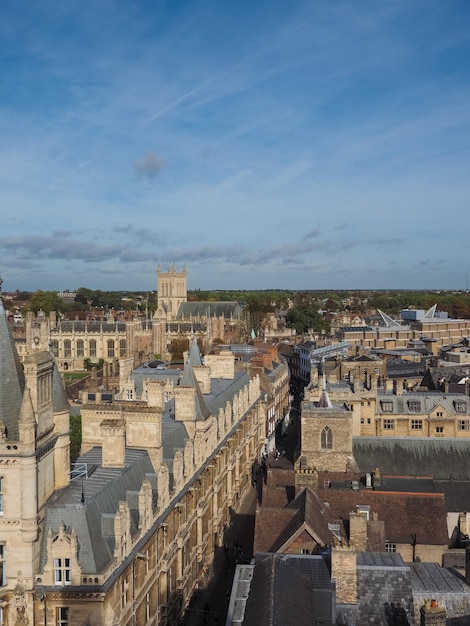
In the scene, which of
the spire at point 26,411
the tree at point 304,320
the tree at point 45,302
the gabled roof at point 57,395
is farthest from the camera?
the tree at point 45,302

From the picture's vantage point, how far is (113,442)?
84.8 feet

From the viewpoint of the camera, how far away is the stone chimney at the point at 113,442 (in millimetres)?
25603

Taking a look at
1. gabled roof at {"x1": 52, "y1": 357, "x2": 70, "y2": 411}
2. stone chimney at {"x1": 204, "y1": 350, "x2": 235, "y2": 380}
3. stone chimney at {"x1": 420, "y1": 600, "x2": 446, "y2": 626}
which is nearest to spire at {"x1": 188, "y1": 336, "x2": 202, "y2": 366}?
stone chimney at {"x1": 204, "y1": 350, "x2": 235, "y2": 380}

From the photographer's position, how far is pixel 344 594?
19.1 m

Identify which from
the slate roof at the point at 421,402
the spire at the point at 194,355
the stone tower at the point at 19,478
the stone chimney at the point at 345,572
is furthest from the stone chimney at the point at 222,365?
the stone chimney at the point at 345,572

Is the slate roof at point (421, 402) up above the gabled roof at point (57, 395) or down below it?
below

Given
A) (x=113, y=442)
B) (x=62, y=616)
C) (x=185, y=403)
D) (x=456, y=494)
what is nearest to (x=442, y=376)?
(x=456, y=494)

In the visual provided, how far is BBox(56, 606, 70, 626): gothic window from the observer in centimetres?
1961

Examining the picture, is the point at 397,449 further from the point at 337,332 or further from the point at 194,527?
the point at 337,332

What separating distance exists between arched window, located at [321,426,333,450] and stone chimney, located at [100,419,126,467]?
1603 cm

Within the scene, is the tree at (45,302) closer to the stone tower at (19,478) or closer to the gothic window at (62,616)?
the stone tower at (19,478)

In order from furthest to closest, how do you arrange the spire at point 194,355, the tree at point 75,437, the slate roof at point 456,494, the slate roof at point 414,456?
the spire at point 194,355 → the tree at point 75,437 → the slate roof at point 414,456 → the slate roof at point 456,494

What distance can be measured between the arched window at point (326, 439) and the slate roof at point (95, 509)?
15.2 m

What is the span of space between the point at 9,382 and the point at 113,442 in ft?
20.1
